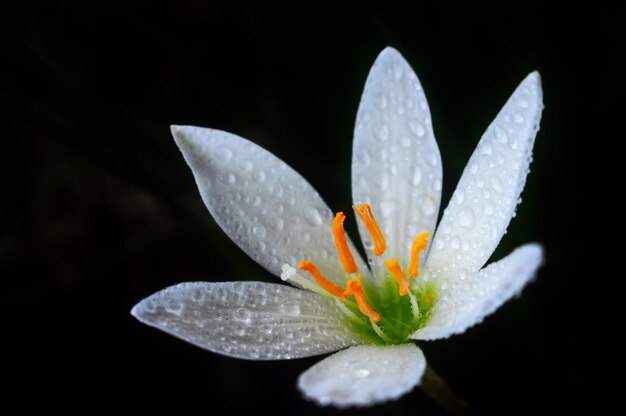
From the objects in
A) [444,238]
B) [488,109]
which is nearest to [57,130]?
[444,238]

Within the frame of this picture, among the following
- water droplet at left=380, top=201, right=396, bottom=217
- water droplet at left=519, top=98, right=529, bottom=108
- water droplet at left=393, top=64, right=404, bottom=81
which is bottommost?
water droplet at left=380, top=201, right=396, bottom=217

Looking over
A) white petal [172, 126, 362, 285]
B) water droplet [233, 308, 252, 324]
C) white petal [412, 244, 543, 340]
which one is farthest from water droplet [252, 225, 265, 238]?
white petal [412, 244, 543, 340]

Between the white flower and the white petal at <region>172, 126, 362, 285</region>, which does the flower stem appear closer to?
the white flower

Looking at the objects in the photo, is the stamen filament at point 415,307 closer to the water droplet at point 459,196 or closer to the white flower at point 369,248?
the white flower at point 369,248

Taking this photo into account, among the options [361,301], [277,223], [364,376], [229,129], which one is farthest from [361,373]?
[229,129]

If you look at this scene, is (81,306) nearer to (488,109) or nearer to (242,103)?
(242,103)

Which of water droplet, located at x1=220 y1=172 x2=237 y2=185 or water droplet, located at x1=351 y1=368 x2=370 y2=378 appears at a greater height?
water droplet, located at x1=220 y1=172 x2=237 y2=185

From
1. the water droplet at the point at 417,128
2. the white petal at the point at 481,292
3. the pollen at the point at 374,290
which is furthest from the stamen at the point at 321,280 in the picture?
the water droplet at the point at 417,128
